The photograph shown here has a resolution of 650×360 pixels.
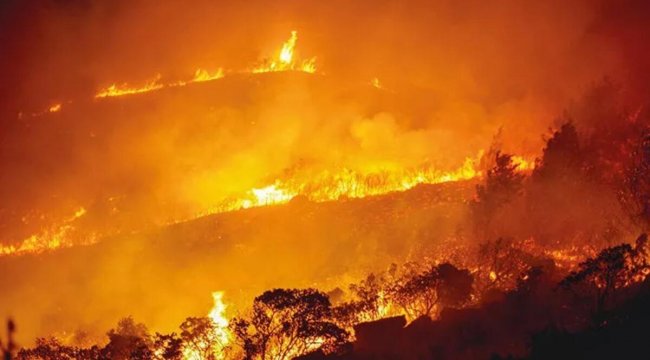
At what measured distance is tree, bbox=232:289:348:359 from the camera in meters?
41.8

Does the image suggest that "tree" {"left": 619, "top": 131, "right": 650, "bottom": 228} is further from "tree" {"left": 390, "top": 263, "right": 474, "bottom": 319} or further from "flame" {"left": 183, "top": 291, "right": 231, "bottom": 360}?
"flame" {"left": 183, "top": 291, "right": 231, "bottom": 360}

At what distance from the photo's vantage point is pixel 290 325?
139 feet

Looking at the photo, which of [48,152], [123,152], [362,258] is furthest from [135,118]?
[362,258]

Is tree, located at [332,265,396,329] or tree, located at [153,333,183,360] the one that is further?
tree, located at [332,265,396,329]

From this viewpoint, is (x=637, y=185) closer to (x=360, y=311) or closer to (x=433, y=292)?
(x=433, y=292)

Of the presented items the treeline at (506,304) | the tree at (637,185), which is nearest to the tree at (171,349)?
the treeline at (506,304)

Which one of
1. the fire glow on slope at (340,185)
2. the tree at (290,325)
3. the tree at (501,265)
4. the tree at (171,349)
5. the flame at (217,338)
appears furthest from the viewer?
the fire glow on slope at (340,185)

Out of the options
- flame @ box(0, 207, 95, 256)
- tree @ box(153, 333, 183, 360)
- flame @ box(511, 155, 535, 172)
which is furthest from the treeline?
flame @ box(0, 207, 95, 256)

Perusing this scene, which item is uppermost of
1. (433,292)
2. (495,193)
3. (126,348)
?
(495,193)

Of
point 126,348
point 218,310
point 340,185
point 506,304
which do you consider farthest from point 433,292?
point 340,185

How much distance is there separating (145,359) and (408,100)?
5859cm

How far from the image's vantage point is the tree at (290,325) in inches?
1647

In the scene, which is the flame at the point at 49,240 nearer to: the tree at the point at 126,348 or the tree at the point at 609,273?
the tree at the point at 126,348

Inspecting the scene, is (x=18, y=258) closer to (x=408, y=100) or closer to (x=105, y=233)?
(x=105, y=233)
